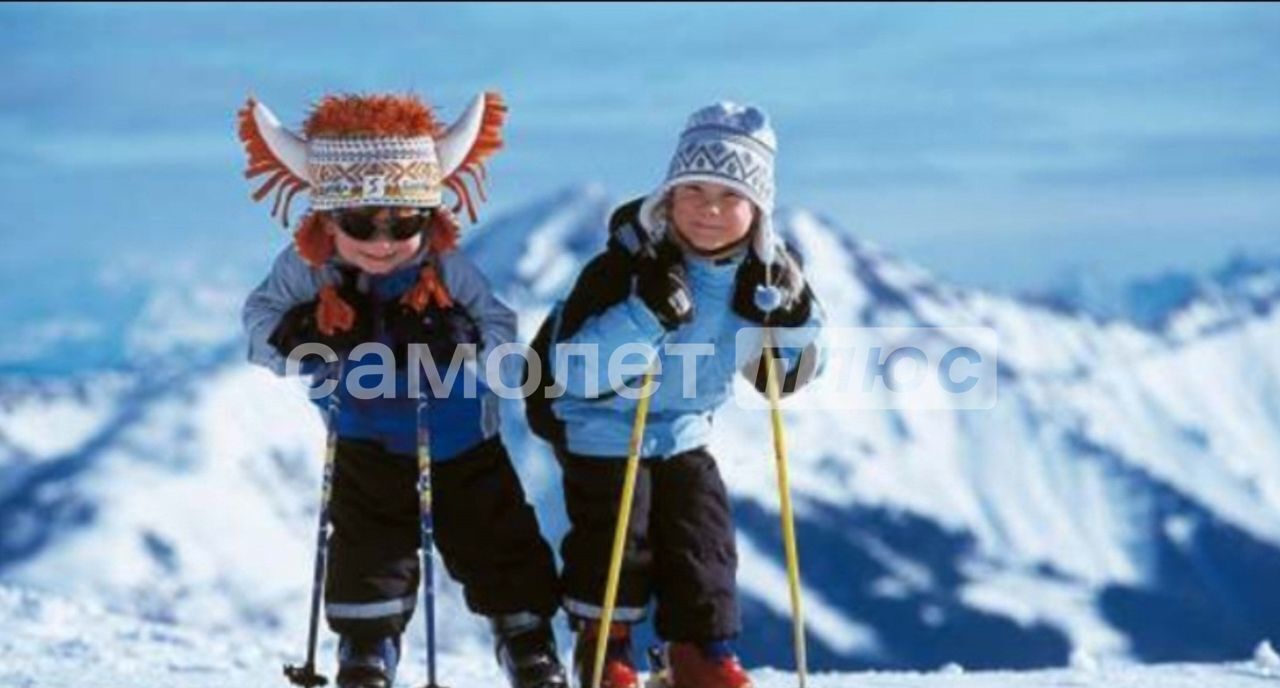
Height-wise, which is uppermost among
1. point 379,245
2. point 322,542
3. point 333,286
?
point 379,245

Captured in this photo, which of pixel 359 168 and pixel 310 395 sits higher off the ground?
pixel 359 168

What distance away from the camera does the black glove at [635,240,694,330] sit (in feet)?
25.9

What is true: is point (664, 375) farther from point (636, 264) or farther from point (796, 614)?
point (796, 614)

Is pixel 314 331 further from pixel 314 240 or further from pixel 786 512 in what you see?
pixel 786 512

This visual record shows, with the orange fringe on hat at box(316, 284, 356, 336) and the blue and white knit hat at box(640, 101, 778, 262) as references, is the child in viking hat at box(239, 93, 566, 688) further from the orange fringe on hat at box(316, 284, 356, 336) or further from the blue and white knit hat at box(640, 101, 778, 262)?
the blue and white knit hat at box(640, 101, 778, 262)

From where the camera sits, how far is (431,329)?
8.00 meters

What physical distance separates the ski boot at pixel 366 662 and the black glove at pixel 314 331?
113cm

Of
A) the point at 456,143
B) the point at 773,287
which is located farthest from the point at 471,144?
the point at 773,287

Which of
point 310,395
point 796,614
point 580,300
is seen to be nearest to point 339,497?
point 310,395

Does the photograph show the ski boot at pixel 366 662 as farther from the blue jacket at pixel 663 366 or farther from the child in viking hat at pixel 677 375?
the blue jacket at pixel 663 366

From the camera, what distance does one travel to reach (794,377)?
332 inches

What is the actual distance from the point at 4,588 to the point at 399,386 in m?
11.9

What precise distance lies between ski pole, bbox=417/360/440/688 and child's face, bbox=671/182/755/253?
1.14 m

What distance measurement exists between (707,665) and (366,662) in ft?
4.14
